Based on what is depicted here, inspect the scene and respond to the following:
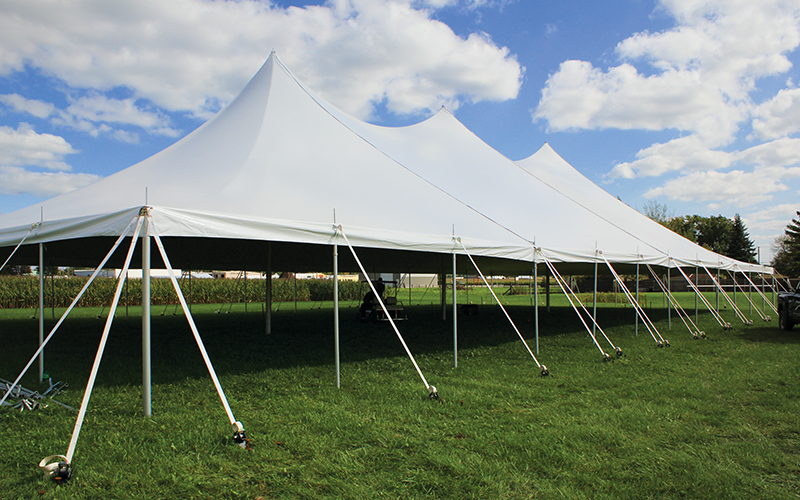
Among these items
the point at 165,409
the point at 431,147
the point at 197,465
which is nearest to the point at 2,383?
the point at 165,409

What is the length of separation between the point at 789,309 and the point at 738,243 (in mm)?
50232

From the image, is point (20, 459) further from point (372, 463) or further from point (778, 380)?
point (778, 380)

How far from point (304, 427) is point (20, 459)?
1889 mm

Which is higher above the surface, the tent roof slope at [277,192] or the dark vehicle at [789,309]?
the tent roof slope at [277,192]

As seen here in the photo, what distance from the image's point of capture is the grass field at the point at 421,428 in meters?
2.95

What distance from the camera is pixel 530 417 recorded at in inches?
167

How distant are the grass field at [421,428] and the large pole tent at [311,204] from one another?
0.43 metres

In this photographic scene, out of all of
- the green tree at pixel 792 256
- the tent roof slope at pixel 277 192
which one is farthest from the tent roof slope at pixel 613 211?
the green tree at pixel 792 256

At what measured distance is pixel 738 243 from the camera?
52.0 meters

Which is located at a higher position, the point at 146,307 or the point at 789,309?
the point at 146,307

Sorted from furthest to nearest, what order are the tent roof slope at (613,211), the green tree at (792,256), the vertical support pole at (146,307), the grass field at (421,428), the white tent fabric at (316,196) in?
the green tree at (792,256)
the tent roof slope at (613,211)
the white tent fabric at (316,196)
the vertical support pole at (146,307)
the grass field at (421,428)

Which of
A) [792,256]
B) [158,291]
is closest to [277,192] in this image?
[158,291]

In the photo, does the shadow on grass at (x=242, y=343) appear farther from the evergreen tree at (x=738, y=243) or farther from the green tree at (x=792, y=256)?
the evergreen tree at (x=738, y=243)

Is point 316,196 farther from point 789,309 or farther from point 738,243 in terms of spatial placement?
point 738,243
